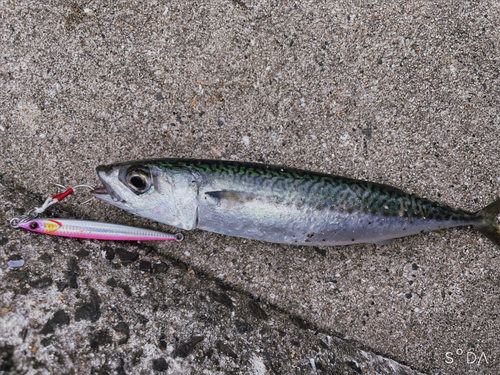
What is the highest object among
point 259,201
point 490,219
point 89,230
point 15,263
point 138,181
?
point 138,181

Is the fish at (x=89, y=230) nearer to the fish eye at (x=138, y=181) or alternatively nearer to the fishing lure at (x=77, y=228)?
the fishing lure at (x=77, y=228)

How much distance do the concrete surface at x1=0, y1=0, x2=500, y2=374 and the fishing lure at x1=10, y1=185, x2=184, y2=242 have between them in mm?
213

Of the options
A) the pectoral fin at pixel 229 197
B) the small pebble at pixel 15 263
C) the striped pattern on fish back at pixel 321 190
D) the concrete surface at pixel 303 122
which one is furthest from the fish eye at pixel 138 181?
the small pebble at pixel 15 263

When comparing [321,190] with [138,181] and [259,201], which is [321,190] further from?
[138,181]

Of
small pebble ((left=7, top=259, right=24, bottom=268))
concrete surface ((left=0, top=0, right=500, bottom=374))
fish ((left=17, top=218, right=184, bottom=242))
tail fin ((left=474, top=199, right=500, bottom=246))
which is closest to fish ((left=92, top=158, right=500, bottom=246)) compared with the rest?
fish ((left=17, top=218, right=184, bottom=242))

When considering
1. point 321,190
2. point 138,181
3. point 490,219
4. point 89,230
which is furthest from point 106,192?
point 490,219

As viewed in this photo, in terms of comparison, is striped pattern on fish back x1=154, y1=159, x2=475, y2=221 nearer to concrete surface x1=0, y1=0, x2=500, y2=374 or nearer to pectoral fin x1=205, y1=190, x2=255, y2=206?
pectoral fin x1=205, y1=190, x2=255, y2=206

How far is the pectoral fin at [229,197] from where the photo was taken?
2.29 meters

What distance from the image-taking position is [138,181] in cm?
225

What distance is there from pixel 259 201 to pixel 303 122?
94 centimetres

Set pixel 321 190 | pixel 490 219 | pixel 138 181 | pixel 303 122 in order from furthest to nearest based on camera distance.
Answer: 1. pixel 303 122
2. pixel 490 219
3. pixel 321 190
4. pixel 138 181

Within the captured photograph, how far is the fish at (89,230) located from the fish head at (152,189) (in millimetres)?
327

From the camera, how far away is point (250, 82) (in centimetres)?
284

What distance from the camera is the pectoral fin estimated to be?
90.0 inches
